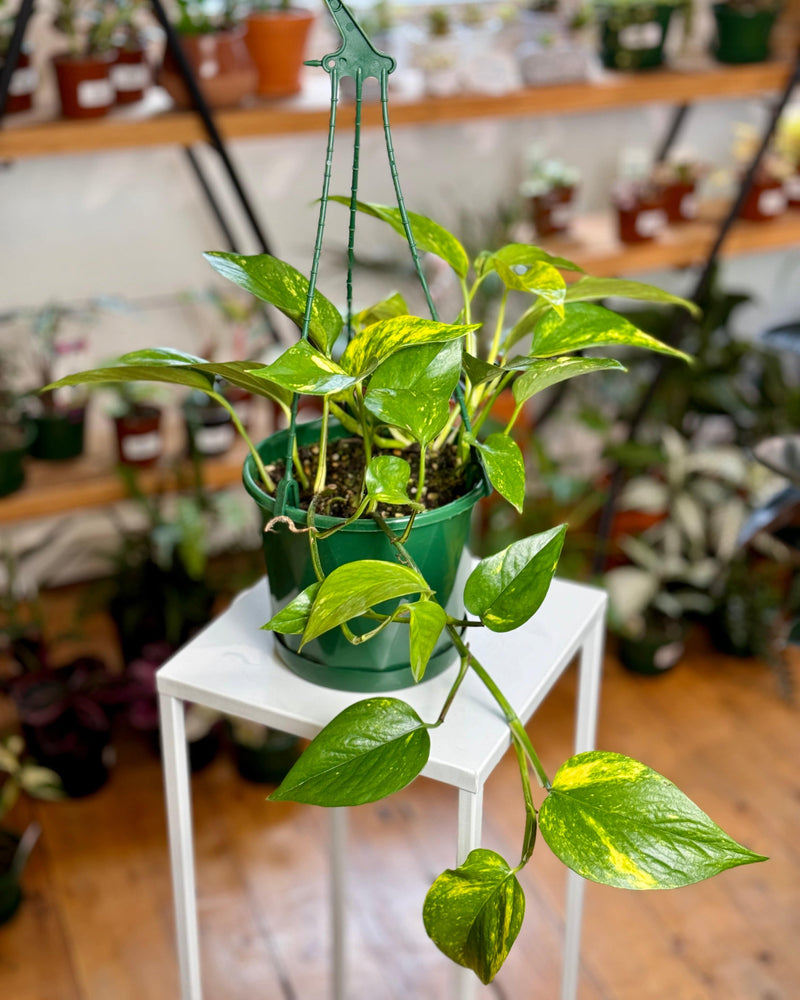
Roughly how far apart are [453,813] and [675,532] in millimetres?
844

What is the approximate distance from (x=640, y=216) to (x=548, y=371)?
162cm

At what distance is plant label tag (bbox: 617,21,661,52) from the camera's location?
7.63 ft

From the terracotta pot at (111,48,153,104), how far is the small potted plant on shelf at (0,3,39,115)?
137mm

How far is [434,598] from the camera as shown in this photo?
1.01m

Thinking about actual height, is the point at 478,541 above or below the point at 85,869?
above

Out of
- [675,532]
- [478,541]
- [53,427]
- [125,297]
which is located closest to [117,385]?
[53,427]

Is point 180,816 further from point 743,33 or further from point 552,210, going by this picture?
point 743,33

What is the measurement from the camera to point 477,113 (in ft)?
7.08

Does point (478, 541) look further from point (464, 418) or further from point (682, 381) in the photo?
point (464, 418)

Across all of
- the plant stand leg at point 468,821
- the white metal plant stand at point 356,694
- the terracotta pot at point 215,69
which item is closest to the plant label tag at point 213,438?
the terracotta pot at point 215,69

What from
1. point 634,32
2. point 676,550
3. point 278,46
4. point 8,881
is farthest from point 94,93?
point 676,550

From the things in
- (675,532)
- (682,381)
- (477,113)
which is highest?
(477,113)

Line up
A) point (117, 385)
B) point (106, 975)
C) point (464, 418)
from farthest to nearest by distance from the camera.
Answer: point (117, 385) → point (106, 975) → point (464, 418)

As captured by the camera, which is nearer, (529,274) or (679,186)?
(529,274)
